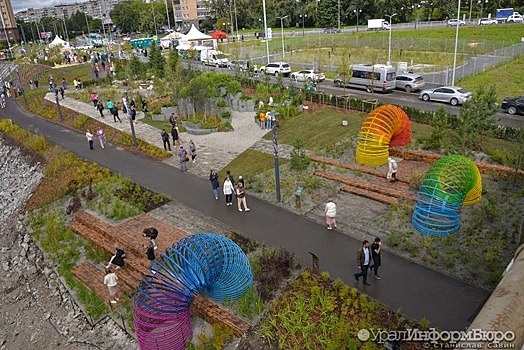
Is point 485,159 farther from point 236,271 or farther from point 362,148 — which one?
point 236,271

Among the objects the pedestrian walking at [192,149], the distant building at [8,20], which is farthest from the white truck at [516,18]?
the distant building at [8,20]

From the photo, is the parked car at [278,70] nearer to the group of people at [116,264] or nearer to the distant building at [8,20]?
the group of people at [116,264]

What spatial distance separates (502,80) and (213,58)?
1218 inches

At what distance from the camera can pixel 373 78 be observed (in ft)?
107

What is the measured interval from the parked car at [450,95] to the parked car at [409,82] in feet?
8.95

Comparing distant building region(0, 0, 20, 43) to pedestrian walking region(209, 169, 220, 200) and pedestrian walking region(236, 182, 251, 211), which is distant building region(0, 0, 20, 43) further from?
pedestrian walking region(236, 182, 251, 211)

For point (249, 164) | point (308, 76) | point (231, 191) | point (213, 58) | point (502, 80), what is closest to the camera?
point (231, 191)

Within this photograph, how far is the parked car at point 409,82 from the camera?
3325cm

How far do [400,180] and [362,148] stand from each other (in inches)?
93.8

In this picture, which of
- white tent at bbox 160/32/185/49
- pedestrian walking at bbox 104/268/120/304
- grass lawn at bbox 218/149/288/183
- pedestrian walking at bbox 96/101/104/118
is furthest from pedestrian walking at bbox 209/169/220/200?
white tent at bbox 160/32/185/49

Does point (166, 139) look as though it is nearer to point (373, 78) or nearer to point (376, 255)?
point (376, 255)

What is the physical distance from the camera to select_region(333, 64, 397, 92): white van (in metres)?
32.5

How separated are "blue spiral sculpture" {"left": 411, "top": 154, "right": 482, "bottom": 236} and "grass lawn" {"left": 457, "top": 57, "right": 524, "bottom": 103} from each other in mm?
18159

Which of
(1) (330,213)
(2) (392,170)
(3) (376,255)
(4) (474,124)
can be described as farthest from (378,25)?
(3) (376,255)
